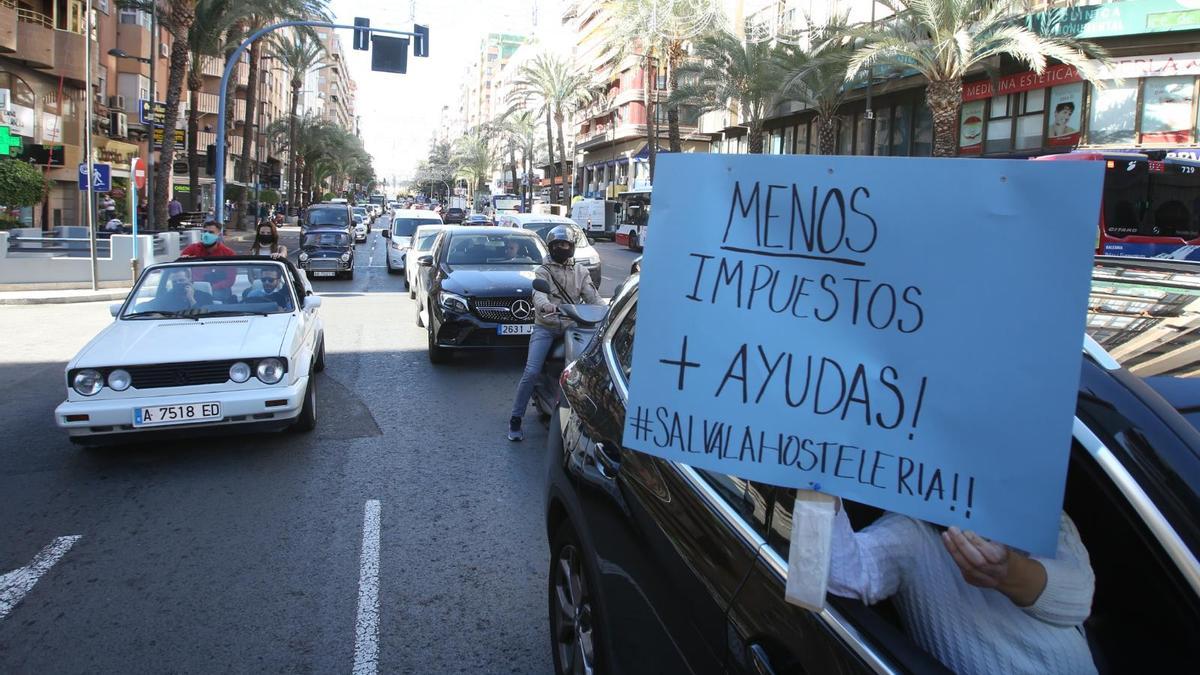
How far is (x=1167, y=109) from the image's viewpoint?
25.7m

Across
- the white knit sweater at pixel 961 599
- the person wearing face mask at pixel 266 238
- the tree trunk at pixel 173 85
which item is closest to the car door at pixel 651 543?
the white knit sweater at pixel 961 599

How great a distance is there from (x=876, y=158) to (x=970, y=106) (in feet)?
113

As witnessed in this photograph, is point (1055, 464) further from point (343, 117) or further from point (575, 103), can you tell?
point (343, 117)

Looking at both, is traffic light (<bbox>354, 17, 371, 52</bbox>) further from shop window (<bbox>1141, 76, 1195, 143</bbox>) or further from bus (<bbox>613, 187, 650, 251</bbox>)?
shop window (<bbox>1141, 76, 1195, 143</bbox>)

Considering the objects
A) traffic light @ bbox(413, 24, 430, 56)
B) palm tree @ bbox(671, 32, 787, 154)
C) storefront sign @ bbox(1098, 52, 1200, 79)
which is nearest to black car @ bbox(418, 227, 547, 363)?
traffic light @ bbox(413, 24, 430, 56)

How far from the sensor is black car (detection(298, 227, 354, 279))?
2247 centimetres

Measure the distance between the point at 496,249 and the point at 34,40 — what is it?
85.8 feet

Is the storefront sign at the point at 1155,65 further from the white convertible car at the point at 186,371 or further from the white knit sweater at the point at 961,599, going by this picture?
the white knit sweater at the point at 961,599

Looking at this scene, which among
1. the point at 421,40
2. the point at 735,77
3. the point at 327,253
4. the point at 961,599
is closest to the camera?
the point at 961,599

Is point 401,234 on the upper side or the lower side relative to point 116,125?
lower

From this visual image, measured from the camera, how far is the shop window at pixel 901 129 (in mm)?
35750

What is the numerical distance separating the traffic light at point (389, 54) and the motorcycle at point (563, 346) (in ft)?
50.3

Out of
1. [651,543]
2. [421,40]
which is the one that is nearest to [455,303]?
[651,543]

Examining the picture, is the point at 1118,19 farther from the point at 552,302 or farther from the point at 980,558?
the point at 980,558
